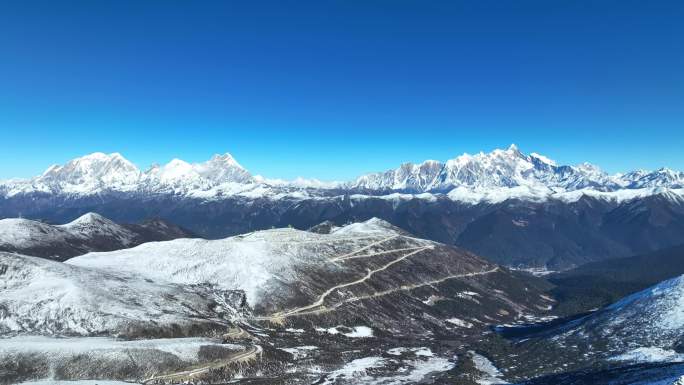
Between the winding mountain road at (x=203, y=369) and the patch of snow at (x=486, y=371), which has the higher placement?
the winding mountain road at (x=203, y=369)

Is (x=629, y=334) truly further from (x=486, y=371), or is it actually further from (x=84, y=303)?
(x=84, y=303)

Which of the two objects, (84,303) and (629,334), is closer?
(84,303)

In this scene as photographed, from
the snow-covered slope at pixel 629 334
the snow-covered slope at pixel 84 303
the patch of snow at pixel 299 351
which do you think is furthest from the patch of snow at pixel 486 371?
the snow-covered slope at pixel 84 303

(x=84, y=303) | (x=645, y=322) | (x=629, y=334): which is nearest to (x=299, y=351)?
(x=84, y=303)

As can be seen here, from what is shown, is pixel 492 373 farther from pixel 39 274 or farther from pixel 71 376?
pixel 39 274

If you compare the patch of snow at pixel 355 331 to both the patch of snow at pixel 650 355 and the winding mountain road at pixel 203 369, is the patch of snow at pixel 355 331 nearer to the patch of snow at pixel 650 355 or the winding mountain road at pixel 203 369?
the winding mountain road at pixel 203 369

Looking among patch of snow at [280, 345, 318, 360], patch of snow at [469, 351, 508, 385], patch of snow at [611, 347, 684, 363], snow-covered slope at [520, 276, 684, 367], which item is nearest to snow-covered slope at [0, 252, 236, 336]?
patch of snow at [280, 345, 318, 360]

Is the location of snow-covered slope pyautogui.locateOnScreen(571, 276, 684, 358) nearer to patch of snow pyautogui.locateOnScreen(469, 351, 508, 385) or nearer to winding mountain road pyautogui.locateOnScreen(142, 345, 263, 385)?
patch of snow pyautogui.locateOnScreen(469, 351, 508, 385)

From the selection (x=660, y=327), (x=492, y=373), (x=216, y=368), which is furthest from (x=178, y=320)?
(x=660, y=327)
